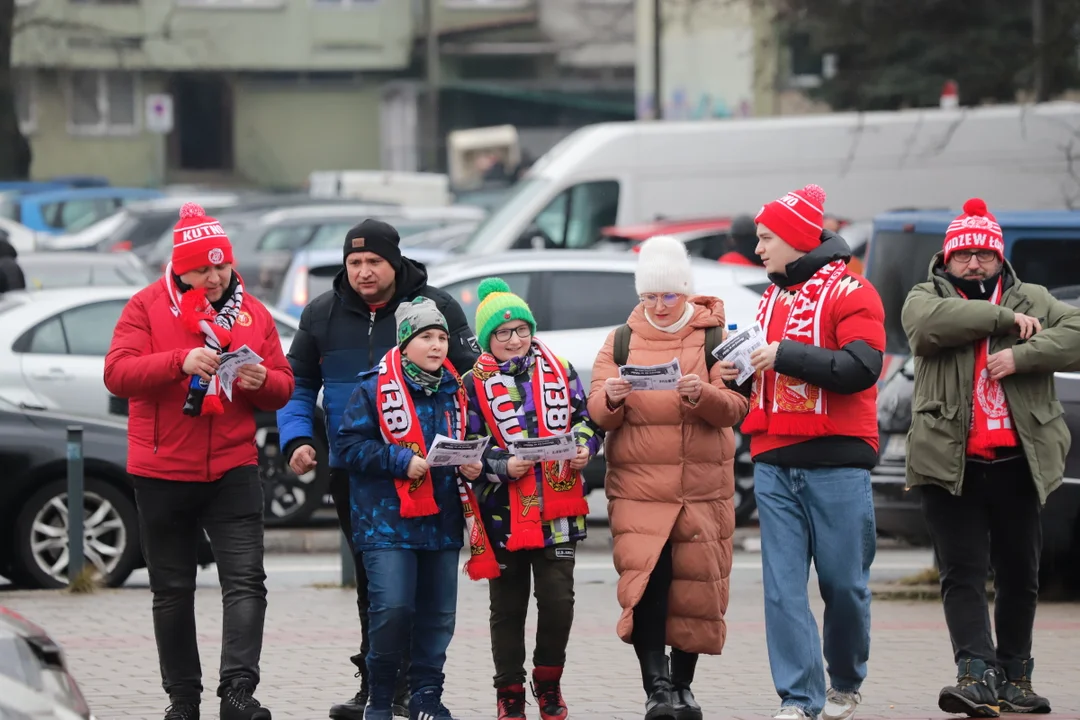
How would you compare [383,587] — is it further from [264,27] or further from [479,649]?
[264,27]

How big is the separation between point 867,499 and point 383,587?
1.74m

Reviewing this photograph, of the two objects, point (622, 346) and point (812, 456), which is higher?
point (622, 346)

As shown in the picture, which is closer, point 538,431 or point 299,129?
point 538,431

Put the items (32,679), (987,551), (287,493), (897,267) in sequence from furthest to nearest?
(287,493), (897,267), (987,551), (32,679)

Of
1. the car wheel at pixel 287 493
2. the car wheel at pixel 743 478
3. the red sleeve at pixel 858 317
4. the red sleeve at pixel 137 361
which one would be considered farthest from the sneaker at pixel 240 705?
the car wheel at pixel 743 478

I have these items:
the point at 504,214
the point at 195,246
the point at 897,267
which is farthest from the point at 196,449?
the point at 504,214

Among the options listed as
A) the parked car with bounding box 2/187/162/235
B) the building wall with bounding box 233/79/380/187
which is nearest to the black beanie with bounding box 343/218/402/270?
the parked car with bounding box 2/187/162/235

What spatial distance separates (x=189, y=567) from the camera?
720 cm

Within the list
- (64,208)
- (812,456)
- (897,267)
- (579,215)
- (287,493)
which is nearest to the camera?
(812,456)

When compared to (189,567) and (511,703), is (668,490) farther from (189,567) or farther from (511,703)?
(189,567)

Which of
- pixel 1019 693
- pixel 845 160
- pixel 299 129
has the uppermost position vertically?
pixel 299 129

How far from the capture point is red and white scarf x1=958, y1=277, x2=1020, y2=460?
742cm

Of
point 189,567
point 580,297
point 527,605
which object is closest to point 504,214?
point 580,297

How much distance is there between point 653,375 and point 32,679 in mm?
2892
